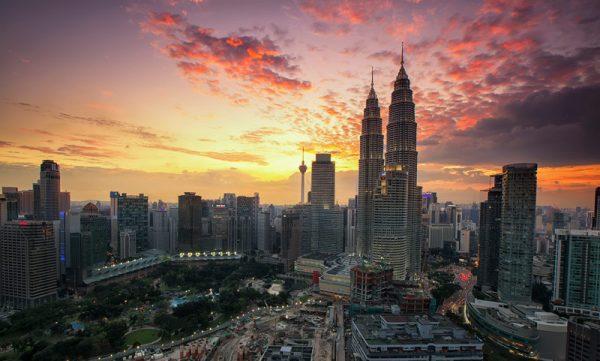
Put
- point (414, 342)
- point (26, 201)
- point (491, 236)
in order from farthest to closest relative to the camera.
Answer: point (26, 201) → point (491, 236) → point (414, 342)

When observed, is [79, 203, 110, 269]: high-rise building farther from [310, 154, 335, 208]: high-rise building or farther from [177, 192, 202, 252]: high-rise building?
[310, 154, 335, 208]: high-rise building

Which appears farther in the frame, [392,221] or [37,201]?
[37,201]

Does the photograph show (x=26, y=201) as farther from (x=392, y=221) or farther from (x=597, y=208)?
(x=597, y=208)

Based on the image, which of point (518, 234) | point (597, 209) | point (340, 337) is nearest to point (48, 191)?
point (340, 337)

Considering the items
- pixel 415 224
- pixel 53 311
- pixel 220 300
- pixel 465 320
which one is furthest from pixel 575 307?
pixel 53 311

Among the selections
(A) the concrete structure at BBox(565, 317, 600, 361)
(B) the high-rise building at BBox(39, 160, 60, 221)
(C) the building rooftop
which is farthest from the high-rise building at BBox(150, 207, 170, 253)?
(A) the concrete structure at BBox(565, 317, 600, 361)
